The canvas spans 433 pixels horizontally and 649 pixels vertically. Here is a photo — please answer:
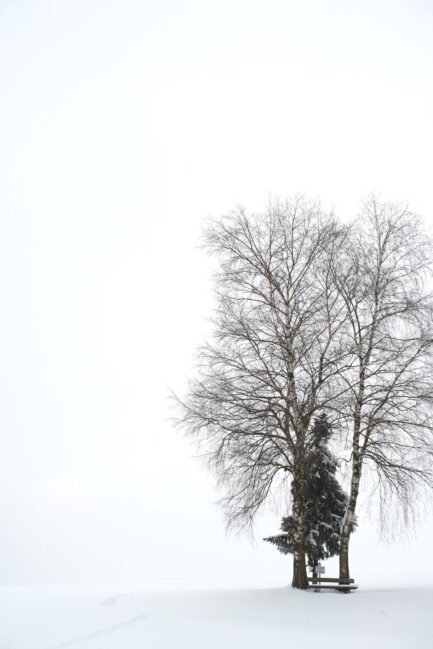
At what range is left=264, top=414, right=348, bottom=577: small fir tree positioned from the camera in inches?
806

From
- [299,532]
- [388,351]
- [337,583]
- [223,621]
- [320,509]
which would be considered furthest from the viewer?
[320,509]

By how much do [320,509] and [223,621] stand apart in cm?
931

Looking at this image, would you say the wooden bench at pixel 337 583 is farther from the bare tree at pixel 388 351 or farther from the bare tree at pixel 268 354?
the bare tree at pixel 268 354

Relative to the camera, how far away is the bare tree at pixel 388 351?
1766 centimetres

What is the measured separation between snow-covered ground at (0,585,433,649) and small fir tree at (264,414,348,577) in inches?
127

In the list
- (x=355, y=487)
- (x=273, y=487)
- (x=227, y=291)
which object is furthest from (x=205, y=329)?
(x=355, y=487)

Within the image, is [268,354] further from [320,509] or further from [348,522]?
[320,509]

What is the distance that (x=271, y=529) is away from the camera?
72.9 feet

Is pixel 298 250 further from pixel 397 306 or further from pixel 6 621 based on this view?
pixel 6 621

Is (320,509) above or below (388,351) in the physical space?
below

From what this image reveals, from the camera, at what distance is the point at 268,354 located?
18.4 meters

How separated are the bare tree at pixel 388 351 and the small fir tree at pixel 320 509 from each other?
1.73 meters

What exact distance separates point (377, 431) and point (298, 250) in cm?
689

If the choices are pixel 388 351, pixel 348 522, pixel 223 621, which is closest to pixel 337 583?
pixel 348 522
